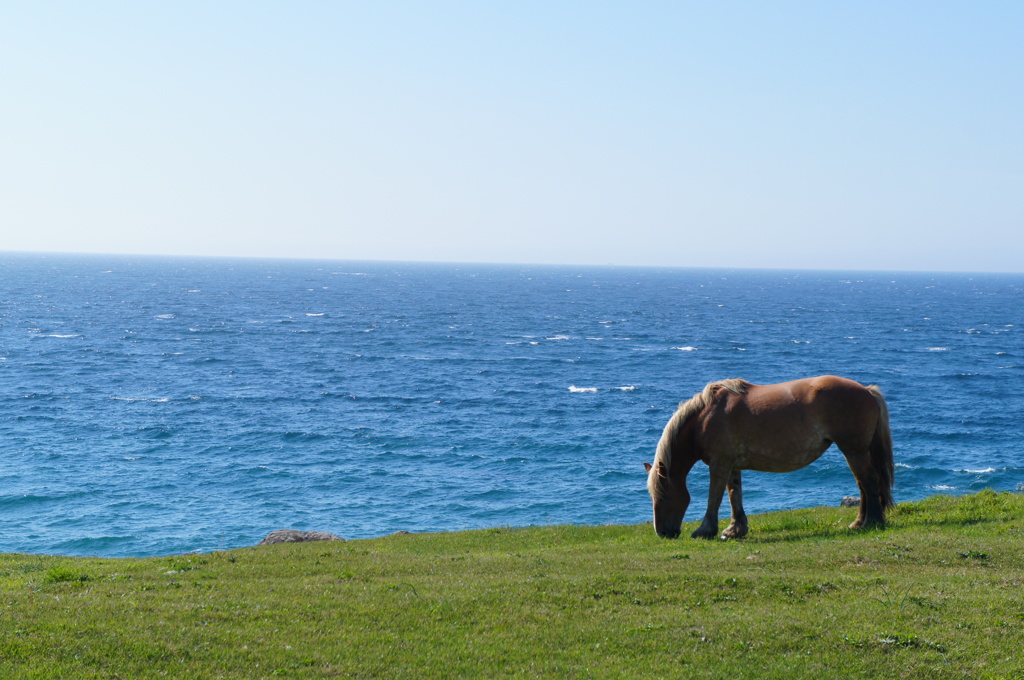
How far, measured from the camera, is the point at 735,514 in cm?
2259


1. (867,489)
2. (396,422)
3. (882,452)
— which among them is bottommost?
(396,422)

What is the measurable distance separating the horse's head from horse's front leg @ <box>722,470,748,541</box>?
4.22 feet

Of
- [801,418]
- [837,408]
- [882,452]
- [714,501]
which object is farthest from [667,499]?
[882,452]

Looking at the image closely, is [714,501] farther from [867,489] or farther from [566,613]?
[566,613]

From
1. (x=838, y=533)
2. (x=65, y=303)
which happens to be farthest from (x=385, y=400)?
(x=65, y=303)

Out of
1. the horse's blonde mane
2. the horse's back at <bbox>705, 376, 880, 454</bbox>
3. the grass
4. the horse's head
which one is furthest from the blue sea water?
the grass

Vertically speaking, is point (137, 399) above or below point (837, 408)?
below

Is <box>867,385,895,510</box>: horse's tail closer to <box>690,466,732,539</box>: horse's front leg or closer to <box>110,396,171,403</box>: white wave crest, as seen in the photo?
<box>690,466,732,539</box>: horse's front leg

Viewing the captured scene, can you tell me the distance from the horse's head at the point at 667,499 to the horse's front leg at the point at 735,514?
1.29 meters

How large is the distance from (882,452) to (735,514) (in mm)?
4296

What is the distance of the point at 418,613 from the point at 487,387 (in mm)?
66677

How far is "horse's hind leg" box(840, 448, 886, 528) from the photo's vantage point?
2106cm

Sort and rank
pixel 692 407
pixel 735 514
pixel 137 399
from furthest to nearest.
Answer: pixel 137 399, pixel 735 514, pixel 692 407

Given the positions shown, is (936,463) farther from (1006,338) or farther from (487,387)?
(1006,338)
